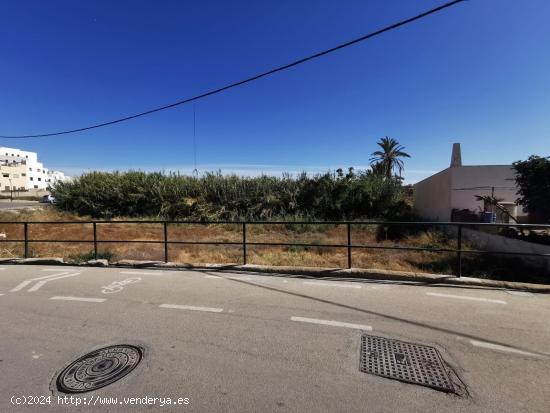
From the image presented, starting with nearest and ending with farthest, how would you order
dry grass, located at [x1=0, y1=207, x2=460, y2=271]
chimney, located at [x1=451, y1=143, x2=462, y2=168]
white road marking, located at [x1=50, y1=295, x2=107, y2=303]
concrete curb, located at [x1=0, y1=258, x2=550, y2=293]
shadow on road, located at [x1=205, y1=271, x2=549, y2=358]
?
shadow on road, located at [x1=205, y1=271, x2=549, y2=358] < white road marking, located at [x1=50, y1=295, x2=107, y2=303] < concrete curb, located at [x1=0, y1=258, x2=550, y2=293] < dry grass, located at [x1=0, y1=207, x2=460, y2=271] < chimney, located at [x1=451, y1=143, x2=462, y2=168]

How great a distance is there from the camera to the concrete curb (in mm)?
5633

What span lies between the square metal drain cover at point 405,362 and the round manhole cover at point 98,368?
7.56 ft

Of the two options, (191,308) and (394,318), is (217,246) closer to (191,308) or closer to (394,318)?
(191,308)

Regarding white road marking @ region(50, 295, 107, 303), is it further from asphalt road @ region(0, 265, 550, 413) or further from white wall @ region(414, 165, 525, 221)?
white wall @ region(414, 165, 525, 221)

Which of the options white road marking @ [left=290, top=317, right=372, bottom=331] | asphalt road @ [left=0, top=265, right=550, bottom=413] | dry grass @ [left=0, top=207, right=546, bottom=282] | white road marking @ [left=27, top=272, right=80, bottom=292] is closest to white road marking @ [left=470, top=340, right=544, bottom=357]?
asphalt road @ [left=0, top=265, right=550, bottom=413]

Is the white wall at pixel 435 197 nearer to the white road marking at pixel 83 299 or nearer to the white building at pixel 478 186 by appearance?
the white building at pixel 478 186

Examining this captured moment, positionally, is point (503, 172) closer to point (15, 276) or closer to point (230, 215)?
point (230, 215)

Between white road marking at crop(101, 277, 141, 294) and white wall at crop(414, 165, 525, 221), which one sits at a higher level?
white wall at crop(414, 165, 525, 221)

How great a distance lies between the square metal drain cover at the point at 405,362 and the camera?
285 centimetres

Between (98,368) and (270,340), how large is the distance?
1.75 metres

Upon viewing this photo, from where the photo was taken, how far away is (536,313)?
440 centimetres

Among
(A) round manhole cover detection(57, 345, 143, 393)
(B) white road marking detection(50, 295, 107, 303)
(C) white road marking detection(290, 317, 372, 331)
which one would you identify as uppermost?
(B) white road marking detection(50, 295, 107, 303)

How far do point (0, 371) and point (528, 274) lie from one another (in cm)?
1061

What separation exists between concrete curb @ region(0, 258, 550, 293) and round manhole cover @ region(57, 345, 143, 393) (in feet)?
12.3
